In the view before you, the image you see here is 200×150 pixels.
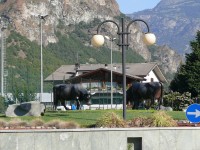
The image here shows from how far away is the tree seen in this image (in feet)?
250

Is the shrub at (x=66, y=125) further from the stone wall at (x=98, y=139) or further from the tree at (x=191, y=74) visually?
the tree at (x=191, y=74)

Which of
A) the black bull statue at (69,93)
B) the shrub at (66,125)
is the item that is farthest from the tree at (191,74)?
the shrub at (66,125)

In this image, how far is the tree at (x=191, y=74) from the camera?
250ft

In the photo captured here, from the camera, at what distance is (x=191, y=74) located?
7669 centimetres

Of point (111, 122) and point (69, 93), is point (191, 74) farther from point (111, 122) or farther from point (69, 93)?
point (111, 122)

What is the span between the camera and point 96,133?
68.5ft

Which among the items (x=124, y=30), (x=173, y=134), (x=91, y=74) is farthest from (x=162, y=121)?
(x=91, y=74)

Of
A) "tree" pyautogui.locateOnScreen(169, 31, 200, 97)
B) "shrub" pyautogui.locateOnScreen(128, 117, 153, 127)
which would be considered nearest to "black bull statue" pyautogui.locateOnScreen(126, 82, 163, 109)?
"shrub" pyautogui.locateOnScreen(128, 117, 153, 127)

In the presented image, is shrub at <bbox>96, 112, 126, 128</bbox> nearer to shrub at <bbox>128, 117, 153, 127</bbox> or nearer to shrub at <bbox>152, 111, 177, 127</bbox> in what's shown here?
shrub at <bbox>128, 117, 153, 127</bbox>

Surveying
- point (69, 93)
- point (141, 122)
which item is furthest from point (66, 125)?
point (69, 93)

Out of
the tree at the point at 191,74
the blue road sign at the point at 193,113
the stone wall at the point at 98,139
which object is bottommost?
the stone wall at the point at 98,139

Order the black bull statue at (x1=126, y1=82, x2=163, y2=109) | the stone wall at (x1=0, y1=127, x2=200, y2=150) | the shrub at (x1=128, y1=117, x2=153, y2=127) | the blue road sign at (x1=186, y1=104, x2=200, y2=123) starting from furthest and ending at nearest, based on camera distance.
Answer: the black bull statue at (x1=126, y1=82, x2=163, y2=109), the shrub at (x1=128, y1=117, x2=153, y2=127), the blue road sign at (x1=186, y1=104, x2=200, y2=123), the stone wall at (x1=0, y1=127, x2=200, y2=150)

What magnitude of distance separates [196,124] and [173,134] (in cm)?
184

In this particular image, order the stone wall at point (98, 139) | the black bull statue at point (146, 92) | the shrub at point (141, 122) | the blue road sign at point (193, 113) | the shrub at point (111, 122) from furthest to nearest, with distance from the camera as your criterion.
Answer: the black bull statue at point (146, 92)
the shrub at point (141, 122)
the shrub at point (111, 122)
the blue road sign at point (193, 113)
the stone wall at point (98, 139)
